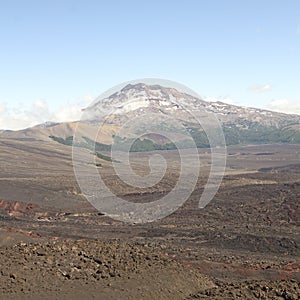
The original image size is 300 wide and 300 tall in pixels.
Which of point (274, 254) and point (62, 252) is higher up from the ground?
point (62, 252)

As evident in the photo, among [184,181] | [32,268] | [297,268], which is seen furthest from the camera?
[184,181]

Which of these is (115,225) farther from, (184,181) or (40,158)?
(40,158)

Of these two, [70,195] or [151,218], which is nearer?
[151,218]

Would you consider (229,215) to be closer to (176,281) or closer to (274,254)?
(274,254)

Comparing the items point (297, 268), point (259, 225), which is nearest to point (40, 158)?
point (259, 225)

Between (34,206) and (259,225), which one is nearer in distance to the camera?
(259,225)

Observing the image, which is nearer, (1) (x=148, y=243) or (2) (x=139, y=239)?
(1) (x=148, y=243)

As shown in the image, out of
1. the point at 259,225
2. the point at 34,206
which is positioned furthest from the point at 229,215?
the point at 34,206

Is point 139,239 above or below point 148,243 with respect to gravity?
below

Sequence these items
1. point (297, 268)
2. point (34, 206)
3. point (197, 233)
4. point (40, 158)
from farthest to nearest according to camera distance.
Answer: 1. point (40, 158)
2. point (34, 206)
3. point (197, 233)
4. point (297, 268)
